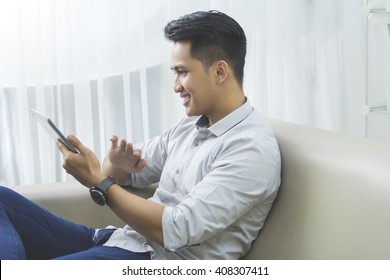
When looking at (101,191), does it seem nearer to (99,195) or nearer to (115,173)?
(99,195)

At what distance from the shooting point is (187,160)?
143cm

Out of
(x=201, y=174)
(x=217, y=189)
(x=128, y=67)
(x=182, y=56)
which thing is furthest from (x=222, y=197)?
(x=128, y=67)

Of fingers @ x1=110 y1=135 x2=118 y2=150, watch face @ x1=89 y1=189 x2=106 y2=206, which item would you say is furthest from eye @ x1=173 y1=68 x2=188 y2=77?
watch face @ x1=89 y1=189 x2=106 y2=206

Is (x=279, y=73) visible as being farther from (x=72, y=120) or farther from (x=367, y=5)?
(x=72, y=120)

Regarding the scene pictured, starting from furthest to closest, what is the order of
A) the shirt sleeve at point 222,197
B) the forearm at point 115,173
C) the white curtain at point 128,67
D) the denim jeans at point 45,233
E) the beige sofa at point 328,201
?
the white curtain at point 128,67 < the forearm at point 115,173 < the denim jeans at point 45,233 < the shirt sleeve at point 222,197 < the beige sofa at point 328,201

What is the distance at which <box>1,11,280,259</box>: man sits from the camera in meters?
1.22

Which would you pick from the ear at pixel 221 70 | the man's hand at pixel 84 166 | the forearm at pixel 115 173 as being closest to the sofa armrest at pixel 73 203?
the forearm at pixel 115 173

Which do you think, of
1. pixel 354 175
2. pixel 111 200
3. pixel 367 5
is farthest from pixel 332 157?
pixel 367 5

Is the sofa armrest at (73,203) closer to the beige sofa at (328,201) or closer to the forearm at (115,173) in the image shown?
the forearm at (115,173)

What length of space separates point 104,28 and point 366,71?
1.08 m

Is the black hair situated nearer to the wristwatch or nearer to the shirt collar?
the shirt collar

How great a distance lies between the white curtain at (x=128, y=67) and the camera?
2.14 metres

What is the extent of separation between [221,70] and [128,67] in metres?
0.92

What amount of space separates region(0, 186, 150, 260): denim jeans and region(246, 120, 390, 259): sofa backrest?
0.32 m
